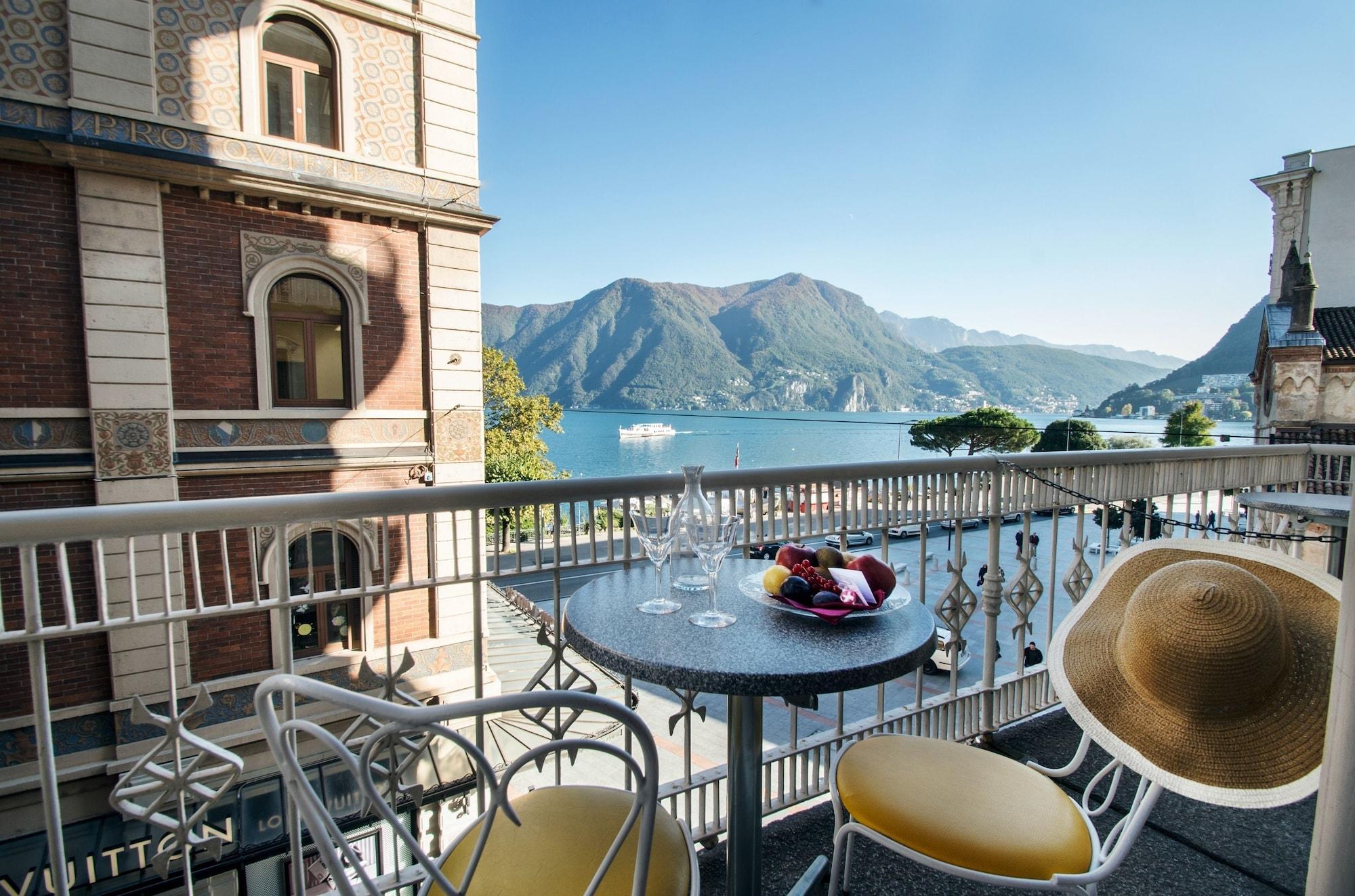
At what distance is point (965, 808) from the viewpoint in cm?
111

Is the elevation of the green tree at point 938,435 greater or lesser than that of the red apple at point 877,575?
lesser

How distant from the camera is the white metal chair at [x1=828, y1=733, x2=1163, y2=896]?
100cm

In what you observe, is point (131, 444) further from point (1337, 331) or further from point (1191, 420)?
point (1191, 420)

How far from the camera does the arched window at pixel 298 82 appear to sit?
8398 mm

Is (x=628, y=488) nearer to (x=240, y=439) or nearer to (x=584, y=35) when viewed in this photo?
(x=240, y=439)

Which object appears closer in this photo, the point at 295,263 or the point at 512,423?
the point at 295,263

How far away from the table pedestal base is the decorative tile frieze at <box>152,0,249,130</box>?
10.3 metres

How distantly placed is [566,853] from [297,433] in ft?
30.8

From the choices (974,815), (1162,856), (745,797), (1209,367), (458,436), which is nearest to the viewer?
(974,815)

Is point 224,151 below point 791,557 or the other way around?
the other way around

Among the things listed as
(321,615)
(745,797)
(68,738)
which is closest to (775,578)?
(745,797)

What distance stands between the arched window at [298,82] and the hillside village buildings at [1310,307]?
13.9 meters

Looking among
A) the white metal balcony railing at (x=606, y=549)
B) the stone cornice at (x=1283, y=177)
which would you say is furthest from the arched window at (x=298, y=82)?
the stone cornice at (x=1283, y=177)

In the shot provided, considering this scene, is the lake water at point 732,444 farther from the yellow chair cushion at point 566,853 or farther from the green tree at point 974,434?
the yellow chair cushion at point 566,853
